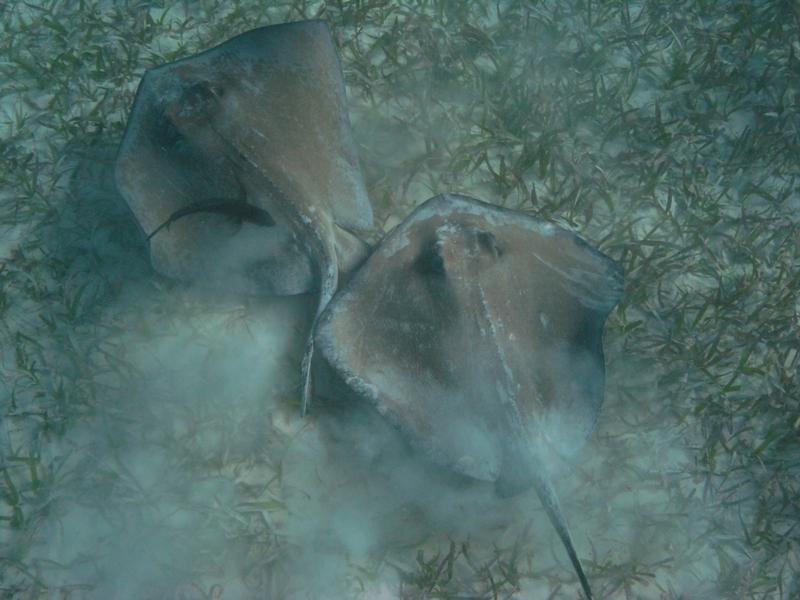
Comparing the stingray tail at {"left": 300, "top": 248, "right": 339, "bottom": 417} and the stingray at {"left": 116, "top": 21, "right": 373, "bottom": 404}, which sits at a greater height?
the stingray at {"left": 116, "top": 21, "right": 373, "bottom": 404}

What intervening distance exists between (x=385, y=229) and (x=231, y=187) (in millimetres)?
1243

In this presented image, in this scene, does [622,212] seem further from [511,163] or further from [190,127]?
[190,127]

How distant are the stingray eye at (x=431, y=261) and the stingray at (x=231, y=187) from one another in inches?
22.3

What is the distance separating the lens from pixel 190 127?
3668 millimetres

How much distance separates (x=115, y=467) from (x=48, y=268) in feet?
5.52

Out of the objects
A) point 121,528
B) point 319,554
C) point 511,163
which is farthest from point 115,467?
point 511,163

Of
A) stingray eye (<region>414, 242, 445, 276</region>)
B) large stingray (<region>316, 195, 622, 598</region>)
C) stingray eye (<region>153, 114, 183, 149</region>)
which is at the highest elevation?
stingray eye (<region>153, 114, 183, 149</region>)

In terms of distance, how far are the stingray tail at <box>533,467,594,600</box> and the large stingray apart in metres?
0.01

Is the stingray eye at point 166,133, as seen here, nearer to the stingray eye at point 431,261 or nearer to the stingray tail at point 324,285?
the stingray tail at point 324,285

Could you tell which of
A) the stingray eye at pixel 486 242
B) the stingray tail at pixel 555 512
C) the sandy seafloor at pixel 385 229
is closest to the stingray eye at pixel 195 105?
the sandy seafloor at pixel 385 229

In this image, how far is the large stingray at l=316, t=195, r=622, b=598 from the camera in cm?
312

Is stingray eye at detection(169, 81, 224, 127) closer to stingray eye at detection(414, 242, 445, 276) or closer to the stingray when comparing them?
the stingray

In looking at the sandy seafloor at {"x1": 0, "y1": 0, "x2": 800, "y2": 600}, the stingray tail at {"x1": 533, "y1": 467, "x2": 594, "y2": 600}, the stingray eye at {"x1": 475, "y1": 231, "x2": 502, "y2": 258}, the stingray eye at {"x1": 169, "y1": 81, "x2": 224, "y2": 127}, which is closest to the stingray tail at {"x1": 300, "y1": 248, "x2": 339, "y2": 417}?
the sandy seafloor at {"x1": 0, "y1": 0, "x2": 800, "y2": 600}

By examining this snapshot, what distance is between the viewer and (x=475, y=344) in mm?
3139
